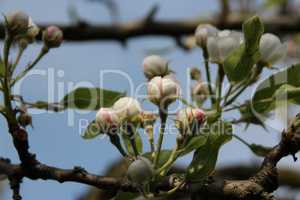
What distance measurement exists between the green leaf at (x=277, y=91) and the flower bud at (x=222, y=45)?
9 centimetres

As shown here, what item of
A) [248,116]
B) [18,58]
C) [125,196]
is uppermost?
[18,58]

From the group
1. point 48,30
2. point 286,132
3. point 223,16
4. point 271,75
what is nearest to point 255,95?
point 271,75

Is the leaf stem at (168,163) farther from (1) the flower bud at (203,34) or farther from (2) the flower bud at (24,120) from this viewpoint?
(1) the flower bud at (203,34)

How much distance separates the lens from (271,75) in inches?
55.0

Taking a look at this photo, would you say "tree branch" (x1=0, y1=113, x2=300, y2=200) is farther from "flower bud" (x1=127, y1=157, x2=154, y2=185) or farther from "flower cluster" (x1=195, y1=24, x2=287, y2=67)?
"flower cluster" (x1=195, y1=24, x2=287, y2=67)

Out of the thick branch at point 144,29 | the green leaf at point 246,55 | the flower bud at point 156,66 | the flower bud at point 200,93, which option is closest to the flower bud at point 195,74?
the flower bud at point 200,93

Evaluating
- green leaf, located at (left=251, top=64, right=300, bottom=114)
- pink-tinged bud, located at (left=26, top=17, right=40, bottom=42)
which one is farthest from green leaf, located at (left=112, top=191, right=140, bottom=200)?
pink-tinged bud, located at (left=26, top=17, right=40, bottom=42)

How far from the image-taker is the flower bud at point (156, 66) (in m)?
1.44

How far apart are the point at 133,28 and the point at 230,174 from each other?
83cm

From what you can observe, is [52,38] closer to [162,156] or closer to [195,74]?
[195,74]

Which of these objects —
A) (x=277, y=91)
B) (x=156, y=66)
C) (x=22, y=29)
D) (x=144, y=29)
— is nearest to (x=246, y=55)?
(x=277, y=91)

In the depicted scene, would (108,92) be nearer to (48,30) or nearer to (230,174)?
(48,30)

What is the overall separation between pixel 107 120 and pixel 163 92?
0.39 ft

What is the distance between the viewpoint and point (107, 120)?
4.01ft
